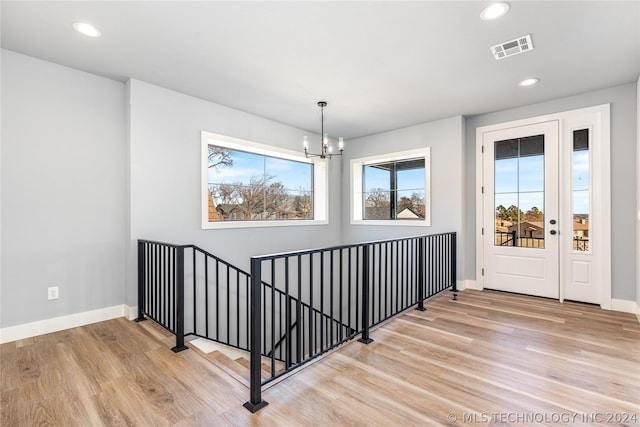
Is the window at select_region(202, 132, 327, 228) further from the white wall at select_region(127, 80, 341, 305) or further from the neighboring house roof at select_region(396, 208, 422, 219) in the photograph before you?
the neighboring house roof at select_region(396, 208, 422, 219)

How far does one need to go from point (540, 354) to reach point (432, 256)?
1781 mm

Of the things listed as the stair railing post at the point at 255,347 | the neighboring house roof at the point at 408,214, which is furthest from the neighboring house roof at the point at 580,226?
the stair railing post at the point at 255,347

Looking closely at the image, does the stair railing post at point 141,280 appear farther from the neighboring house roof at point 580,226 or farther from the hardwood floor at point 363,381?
the neighboring house roof at point 580,226

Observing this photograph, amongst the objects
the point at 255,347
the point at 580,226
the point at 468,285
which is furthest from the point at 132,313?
the point at 580,226

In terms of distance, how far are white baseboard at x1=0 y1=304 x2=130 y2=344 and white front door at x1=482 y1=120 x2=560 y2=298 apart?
4.70 meters

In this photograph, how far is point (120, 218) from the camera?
11.1ft

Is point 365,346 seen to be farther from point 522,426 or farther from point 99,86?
point 99,86

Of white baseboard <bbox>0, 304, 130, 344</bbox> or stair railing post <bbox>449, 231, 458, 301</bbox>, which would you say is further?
stair railing post <bbox>449, 231, 458, 301</bbox>

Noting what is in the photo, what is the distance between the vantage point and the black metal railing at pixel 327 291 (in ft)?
6.21

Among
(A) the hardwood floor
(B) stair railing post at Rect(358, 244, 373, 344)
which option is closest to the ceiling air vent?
(B) stair railing post at Rect(358, 244, 373, 344)

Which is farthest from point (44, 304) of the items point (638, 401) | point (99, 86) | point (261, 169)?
point (638, 401)

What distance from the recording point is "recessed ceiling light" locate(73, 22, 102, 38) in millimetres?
2392

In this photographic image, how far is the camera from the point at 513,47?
8.79ft

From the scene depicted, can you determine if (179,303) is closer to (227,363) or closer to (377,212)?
(227,363)
